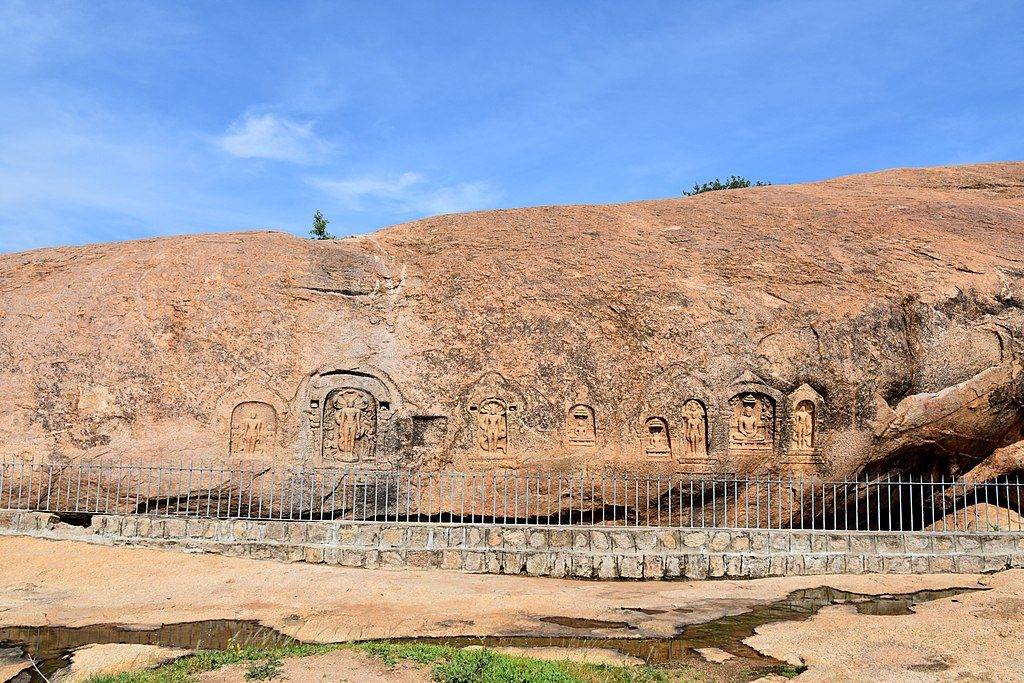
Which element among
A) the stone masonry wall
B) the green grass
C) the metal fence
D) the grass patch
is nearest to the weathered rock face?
the metal fence

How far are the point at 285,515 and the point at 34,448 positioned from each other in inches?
145

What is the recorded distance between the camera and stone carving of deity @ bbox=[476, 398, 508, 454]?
12.2 metres

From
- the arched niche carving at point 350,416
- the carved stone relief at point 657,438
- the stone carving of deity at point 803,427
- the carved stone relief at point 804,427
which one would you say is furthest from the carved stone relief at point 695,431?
Answer: the arched niche carving at point 350,416

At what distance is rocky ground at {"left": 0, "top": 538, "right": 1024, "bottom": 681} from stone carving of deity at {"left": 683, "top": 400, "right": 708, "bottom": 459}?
92.8 inches

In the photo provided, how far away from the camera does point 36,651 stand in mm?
6820

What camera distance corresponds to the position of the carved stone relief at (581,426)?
12.2 meters

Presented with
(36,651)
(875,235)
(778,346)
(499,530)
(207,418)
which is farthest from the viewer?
(875,235)

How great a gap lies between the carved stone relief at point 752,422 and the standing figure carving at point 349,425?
5.61 m

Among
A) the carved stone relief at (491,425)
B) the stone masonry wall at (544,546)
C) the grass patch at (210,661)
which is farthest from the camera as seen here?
the carved stone relief at (491,425)

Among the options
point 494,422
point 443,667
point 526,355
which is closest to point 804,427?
point 526,355

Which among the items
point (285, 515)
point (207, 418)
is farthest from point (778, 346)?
point (207, 418)

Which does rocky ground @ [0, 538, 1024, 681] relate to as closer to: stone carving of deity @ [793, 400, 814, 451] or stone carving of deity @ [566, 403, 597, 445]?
stone carving of deity @ [793, 400, 814, 451]

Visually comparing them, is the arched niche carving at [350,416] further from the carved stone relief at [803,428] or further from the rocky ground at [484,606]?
the carved stone relief at [803,428]

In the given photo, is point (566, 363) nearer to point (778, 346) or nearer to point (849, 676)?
point (778, 346)
